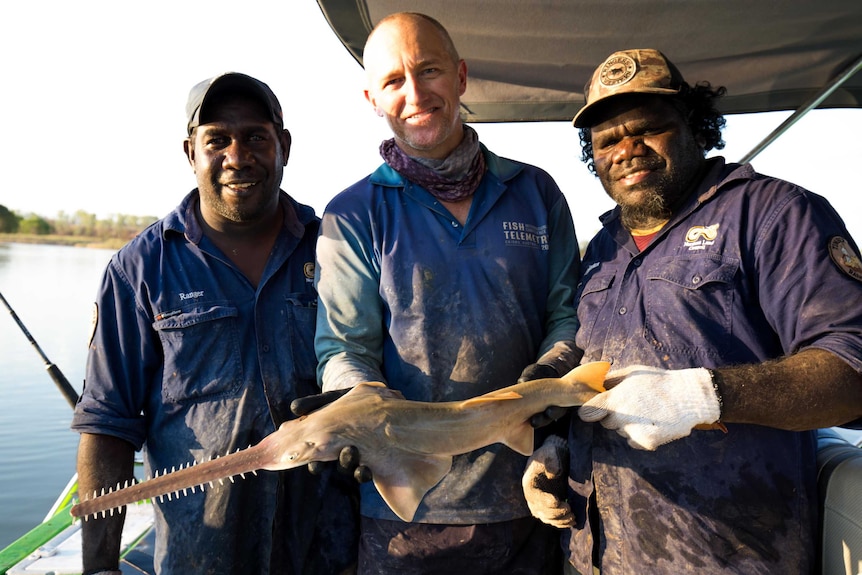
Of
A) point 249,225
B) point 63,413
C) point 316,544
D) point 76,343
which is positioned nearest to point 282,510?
point 316,544

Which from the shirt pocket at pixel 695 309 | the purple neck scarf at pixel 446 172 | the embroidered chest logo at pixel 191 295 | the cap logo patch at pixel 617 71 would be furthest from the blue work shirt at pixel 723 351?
the embroidered chest logo at pixel 191 295

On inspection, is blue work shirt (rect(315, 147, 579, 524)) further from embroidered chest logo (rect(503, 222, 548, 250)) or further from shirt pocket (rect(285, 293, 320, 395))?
shirt pocket (rect(285, 293, 320, 395))

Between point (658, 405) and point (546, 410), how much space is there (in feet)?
1.39

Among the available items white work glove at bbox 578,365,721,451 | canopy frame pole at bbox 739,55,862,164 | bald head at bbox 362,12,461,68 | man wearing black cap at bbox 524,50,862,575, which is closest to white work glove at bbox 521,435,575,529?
man wearing black cap at bbox 524,50,862,575

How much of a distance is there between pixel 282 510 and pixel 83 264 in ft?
165

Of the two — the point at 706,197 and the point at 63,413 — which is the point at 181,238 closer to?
the point at 706,197

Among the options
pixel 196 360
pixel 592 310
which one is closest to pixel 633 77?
pixel 592 310

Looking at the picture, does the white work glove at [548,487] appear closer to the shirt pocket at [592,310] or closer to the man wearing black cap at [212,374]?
the shirt pocket at [592,310]

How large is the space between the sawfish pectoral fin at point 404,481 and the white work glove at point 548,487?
18.2 inches

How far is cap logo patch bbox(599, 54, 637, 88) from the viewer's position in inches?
107

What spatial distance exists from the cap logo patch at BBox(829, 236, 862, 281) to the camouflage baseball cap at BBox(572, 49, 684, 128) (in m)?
0.90

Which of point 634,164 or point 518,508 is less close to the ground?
point 634,164

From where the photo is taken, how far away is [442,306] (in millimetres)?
2719

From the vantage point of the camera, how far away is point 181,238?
3121mm
